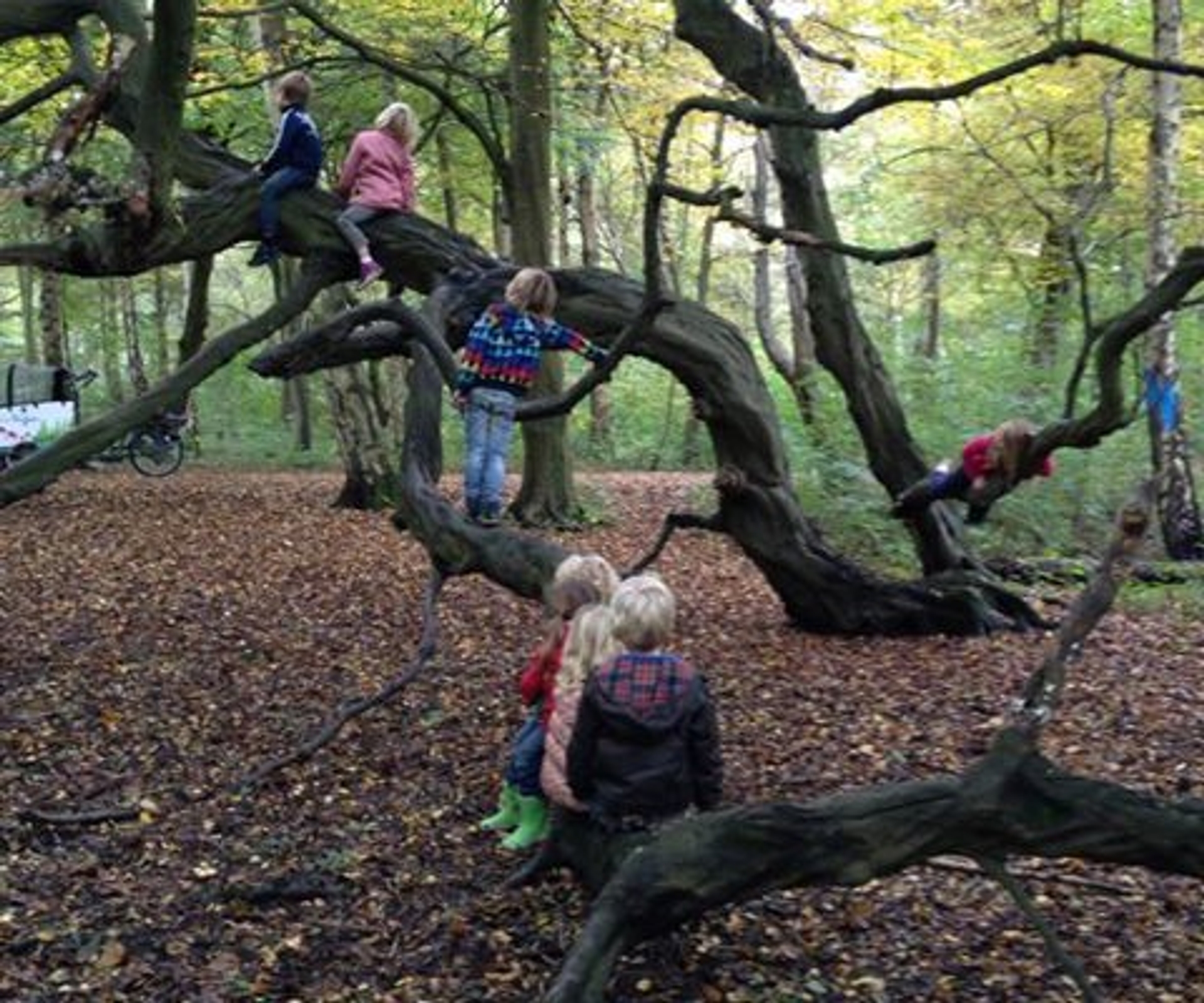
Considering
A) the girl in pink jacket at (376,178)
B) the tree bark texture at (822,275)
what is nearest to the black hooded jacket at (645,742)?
the girl in pink jacket at (376,178)

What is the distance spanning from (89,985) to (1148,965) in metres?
3.41

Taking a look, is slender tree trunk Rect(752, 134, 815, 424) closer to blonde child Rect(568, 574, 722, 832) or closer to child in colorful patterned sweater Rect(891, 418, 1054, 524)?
child in colorful patterned sweater Rect(891, 418, 1054, 524)

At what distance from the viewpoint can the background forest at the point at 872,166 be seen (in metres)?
12.1

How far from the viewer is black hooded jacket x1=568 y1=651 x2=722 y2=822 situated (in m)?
3.92

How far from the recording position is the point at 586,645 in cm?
432

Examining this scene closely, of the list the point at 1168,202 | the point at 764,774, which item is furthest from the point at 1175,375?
the point at 764,774

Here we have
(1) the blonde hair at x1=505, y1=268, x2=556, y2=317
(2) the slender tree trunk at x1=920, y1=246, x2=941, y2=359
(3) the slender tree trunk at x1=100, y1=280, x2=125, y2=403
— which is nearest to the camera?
(1) the blonde hair at x1=505, y1=268, x2=556, y2=317

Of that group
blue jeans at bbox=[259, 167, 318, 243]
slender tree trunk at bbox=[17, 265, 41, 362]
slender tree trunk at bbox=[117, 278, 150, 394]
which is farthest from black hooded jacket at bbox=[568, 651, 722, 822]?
slender tree trunk at bbox=[17, 265, 41, 362]

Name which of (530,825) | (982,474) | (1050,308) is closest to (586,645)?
(530,825)

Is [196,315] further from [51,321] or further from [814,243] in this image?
[814,243]

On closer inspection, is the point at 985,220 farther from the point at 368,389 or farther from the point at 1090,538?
the point at 368,389

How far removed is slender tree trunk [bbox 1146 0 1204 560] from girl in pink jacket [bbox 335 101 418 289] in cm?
663

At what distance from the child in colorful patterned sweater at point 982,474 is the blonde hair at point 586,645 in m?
2.42

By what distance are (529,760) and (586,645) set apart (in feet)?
2.43
